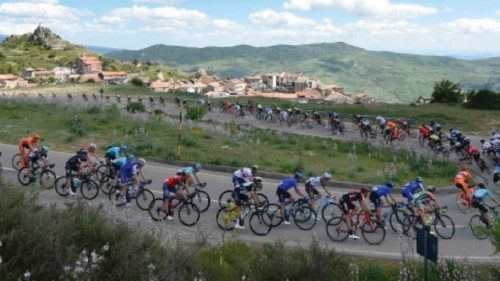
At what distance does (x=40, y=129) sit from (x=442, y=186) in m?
20.0

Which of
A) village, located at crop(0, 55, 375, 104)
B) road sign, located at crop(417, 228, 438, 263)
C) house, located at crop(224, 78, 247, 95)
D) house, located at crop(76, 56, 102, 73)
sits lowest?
house, located at crop(224, 78, 247, 95)

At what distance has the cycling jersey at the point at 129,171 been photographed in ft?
48.1

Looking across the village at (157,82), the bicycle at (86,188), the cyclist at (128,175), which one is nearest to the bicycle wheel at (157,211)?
the cyclist at (128,175)

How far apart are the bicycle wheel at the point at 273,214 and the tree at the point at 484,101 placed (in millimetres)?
32977

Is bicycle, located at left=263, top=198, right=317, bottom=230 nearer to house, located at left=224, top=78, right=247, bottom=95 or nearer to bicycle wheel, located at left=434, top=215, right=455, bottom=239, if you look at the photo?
bicycle wheel, located at left=434, top=215, right=455, bottom=239

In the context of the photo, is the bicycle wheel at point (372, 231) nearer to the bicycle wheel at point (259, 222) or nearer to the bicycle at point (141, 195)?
the bicycle wheel at point (259, 222)

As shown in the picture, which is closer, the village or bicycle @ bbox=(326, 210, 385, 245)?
bicycle @ bbox=(326, 210, 385, 245)

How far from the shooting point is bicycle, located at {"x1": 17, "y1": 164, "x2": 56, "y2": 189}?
53.9 ft

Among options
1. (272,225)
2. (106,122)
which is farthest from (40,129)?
(272,225)

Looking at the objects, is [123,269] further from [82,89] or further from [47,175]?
[82,89]

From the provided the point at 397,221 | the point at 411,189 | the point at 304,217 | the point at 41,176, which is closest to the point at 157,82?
the point at 41,176

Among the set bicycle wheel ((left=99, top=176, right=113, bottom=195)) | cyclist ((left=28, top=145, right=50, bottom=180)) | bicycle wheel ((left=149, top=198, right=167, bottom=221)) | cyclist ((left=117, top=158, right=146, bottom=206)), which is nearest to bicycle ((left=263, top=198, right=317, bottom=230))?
bicycle wheel ((left=149, top=198, right=167, bottom=221))

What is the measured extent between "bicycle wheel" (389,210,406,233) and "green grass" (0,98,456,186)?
17.5 feet

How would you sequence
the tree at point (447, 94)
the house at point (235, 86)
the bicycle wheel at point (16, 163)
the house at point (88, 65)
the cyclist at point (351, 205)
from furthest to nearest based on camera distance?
the house at point (235, 86) < the house at point (88, 65) < the tree at point (447, 94) < the bicycle wheel at point (16, 163) < the cyclist at point (351, 205)
